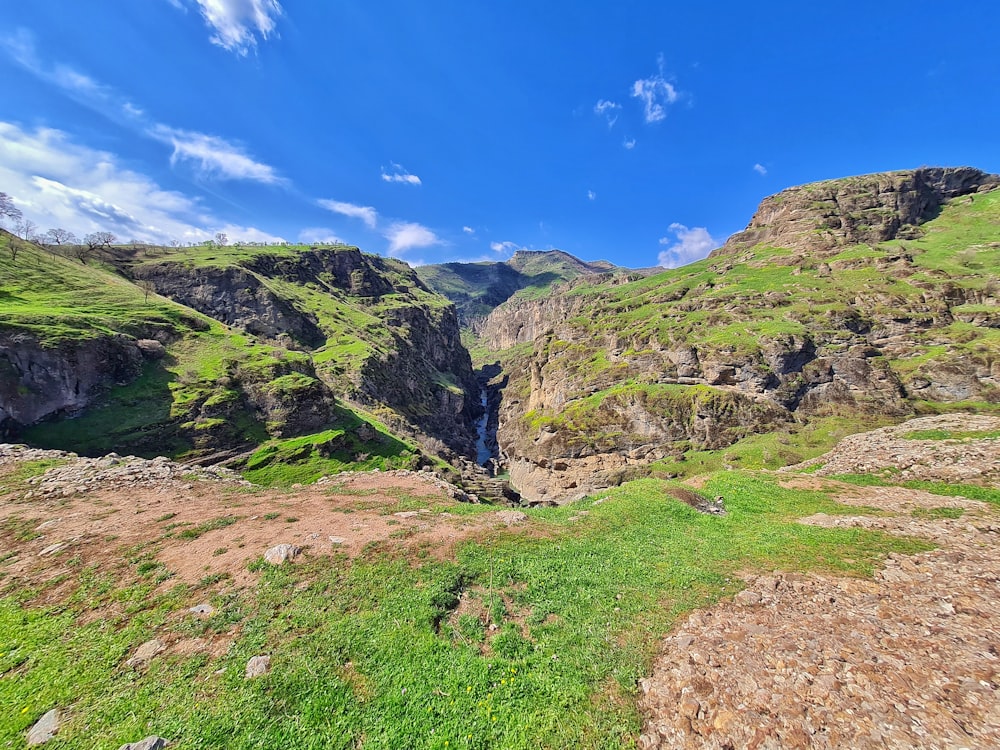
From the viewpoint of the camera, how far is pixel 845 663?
8844 millimetres

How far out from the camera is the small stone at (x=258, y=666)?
Result: 365 inches

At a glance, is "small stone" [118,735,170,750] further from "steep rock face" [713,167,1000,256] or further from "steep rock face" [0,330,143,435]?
"steep rock face" [713,167,1000,256]

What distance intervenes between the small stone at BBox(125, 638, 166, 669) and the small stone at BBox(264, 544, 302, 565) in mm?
3939

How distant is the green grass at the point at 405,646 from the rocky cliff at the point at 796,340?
55.3 m

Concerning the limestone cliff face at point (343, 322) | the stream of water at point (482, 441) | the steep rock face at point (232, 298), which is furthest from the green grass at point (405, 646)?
the steep rock face at point (232, 298)

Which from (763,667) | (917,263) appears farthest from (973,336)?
(763,667)

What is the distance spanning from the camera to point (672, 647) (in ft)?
34.1

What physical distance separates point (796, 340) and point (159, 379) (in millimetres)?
102556

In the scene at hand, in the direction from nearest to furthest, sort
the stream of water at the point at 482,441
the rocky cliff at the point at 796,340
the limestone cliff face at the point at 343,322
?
the rocky cliff at the point at 796,340 → the limestone cliff face at the point at 343,322 → the stream of water at the point at 482,441

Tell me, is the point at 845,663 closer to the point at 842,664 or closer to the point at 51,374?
the point at 842,664

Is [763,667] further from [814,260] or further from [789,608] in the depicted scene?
[814,260]

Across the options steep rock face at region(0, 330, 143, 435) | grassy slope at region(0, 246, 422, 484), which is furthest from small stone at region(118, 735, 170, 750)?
steep rock face at region(0, 330, 143, 435)

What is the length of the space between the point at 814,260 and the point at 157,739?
13124cm

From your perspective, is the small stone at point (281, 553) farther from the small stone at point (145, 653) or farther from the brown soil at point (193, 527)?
the small stone at point (145, 653)
